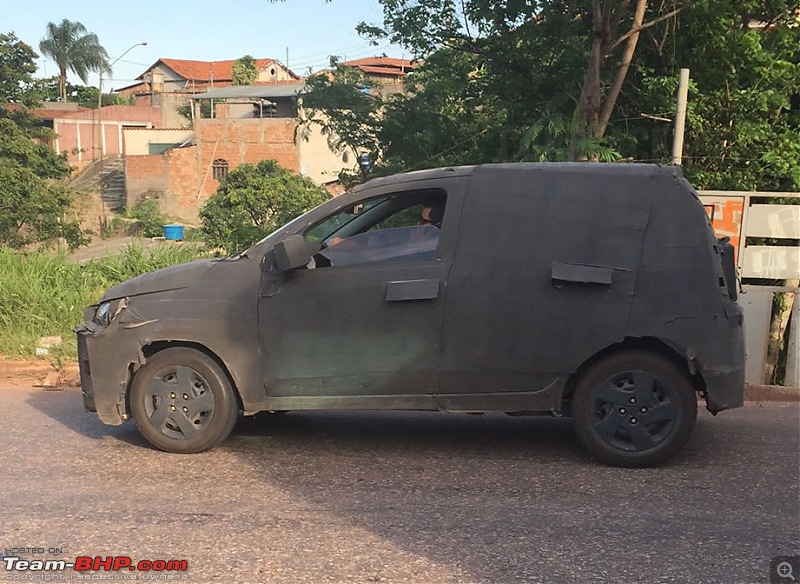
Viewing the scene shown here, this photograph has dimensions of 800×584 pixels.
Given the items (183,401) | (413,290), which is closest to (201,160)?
(183,401)

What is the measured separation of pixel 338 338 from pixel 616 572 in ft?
7.74

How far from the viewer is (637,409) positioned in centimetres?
521

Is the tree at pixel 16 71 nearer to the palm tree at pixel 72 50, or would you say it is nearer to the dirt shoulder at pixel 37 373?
the dirt shoulder at pixel 37 373

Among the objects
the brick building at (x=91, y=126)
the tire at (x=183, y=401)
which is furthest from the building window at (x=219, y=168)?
the tire at (x=183, y=401)

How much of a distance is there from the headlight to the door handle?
198 cm

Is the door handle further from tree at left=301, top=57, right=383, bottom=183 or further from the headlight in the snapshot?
tree at left=301, top=57, right=383, bottom=183

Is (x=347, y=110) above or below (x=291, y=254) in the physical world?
above

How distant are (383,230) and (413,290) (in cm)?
54

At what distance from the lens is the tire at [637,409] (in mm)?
5180

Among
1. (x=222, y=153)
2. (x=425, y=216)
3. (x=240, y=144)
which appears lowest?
(x=425, y=216)

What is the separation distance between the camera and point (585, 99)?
31.9ft

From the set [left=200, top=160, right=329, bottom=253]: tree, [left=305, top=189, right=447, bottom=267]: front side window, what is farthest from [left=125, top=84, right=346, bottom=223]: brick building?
[left=305, top=189, right=447, bottom=267]: front side window

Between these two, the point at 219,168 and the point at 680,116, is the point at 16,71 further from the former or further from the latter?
the point at 680,116

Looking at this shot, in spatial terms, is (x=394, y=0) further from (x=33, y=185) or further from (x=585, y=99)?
(x=33, y=185)
